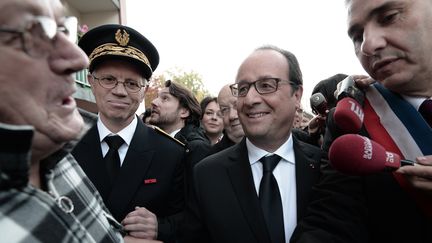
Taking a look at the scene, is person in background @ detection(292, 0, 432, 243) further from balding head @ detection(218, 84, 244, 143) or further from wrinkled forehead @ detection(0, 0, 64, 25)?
balding head @ detection(218, 84, 244, 143)

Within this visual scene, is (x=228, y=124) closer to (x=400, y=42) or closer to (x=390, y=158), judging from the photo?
(x=400, y=42)

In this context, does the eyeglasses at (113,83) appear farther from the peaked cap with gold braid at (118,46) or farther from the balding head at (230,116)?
the balding head at (230,116)

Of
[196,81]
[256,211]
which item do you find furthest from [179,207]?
[196,81]

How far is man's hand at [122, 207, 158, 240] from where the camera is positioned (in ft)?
6.30

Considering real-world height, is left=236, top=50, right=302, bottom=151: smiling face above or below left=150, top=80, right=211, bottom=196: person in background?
above

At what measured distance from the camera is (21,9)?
0.94m

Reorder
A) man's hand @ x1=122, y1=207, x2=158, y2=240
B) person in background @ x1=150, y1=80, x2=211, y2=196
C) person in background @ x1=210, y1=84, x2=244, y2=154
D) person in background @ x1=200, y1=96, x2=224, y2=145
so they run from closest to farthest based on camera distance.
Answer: man's hand @ x1=122, y1=207, x2=158, y2=240
person in background @ x1=210, y1=84, x2=244, y2=154
person in background @ x1=150, y1=80, x2=211, y2=196
person in background @ x1=200, y1=96, x2=224, y2=145

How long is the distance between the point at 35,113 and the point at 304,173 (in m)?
1.42

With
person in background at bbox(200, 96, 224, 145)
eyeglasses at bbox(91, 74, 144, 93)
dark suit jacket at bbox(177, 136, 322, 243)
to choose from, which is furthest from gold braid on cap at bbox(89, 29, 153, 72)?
person in background at bbox(200, 96, 224, 145)

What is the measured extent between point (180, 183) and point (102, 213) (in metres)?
1.01

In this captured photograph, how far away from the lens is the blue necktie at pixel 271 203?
1803 mm

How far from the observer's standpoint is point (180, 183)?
7.80ft

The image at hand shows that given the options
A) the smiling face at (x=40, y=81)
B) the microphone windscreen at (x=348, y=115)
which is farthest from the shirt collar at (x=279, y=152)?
the smiling face at (x=40, y=81)

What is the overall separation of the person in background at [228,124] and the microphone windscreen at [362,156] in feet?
6.09
